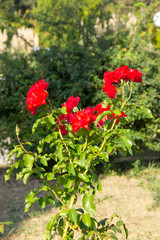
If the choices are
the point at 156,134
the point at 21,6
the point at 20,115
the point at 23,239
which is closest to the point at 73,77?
the point at 20,115

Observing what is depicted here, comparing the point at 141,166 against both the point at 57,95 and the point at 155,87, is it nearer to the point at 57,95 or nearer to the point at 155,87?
the point at 155,87

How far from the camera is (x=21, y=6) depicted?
2106cm

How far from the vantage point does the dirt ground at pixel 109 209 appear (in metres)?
2.43

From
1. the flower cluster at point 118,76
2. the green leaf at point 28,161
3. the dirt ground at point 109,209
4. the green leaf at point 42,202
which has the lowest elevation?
the dirt ground at point 109,209

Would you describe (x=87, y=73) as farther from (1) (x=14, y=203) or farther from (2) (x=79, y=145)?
(2) (x=79, y=145)

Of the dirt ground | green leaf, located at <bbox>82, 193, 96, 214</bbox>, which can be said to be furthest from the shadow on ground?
green leaf, located at <bbox>82, 193, 96, 214</bbox>

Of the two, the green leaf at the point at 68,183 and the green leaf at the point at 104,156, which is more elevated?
the green leaf at the point at 104,156

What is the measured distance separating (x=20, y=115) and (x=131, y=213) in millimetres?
2015

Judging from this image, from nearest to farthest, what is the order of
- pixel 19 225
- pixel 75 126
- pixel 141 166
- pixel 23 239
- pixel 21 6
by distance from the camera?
pixel 75 126 → pixel 23 239 → pixel 19 225 → pixel 141 166 → pixel 21 6

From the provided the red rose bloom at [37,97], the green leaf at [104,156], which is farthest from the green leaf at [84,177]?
the red rose bloom at [37,97]

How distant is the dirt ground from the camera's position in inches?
95.6

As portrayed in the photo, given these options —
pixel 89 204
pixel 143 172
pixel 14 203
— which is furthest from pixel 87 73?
pixel 89 204

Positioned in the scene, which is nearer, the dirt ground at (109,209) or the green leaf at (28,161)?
the green leaf at (28,161)

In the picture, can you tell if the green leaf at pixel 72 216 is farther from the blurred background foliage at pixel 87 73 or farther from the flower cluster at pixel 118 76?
the blurred background foliage at pixel 87 73
